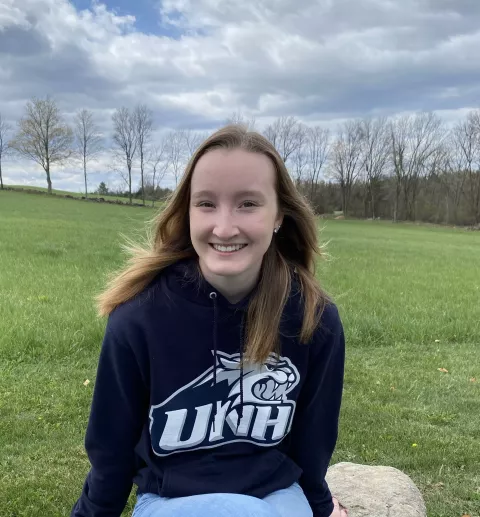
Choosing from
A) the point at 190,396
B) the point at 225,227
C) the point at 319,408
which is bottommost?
the point at 319,408

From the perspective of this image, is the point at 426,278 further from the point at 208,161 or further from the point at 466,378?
the point at 208,161

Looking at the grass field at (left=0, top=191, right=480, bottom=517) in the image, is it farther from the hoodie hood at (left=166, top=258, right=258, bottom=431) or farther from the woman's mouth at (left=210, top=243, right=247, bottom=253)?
the woman's mouth at (left=210, top=243, right=247, bottom=253)

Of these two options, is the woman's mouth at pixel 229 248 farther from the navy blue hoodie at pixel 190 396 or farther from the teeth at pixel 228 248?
the navy blue hoodie at pixel 190 396

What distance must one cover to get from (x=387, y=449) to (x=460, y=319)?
182 inches

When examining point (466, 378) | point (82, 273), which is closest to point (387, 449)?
point (466, 378)

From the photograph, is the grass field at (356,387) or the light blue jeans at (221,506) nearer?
the light blue jeans at (221,506)

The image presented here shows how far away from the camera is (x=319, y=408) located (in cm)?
210

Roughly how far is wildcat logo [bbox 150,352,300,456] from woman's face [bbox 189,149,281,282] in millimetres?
365

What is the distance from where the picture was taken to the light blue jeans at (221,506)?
161 cm

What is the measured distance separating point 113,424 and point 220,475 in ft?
1.41

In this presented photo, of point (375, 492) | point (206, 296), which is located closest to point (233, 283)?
point (206, 296)

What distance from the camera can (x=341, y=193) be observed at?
219ft

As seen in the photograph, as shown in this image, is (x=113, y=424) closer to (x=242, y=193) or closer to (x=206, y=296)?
(x=206, y=296)

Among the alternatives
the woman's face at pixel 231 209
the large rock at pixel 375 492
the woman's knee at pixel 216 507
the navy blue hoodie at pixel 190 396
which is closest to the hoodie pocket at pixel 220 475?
the navy blue hoodie at pixel 190 396
